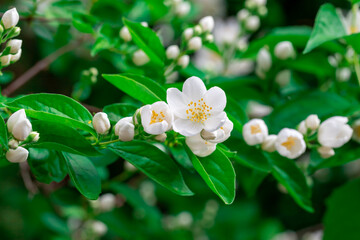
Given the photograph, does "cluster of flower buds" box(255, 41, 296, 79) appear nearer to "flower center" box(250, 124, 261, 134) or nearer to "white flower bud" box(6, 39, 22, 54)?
"flower center" box(250, 124, 261, 134)

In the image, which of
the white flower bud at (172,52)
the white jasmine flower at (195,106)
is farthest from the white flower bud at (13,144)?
the white flower bud at (172,52)

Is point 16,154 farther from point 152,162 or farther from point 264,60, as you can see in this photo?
point 264,60

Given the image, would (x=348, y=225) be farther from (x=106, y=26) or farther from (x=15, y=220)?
(x=15, y=220)

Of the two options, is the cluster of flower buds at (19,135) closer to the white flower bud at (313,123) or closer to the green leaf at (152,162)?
the green leaf at (152,162)

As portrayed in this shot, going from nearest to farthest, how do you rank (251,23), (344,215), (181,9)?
1. (344,215)
2. (181,9)
3. (251,23)

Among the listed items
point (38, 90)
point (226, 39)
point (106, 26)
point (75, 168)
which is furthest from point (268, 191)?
point (75, 168)

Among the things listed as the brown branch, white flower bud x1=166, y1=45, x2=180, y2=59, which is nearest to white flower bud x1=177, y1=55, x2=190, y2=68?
white flower bud x1=166, y1=45, x2=180, y2=59

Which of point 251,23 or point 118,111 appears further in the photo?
point 251,23

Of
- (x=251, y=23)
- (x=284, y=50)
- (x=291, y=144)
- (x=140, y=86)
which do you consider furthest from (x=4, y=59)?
(x=251, y=23)
